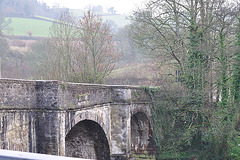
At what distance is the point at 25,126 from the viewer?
6.25 meters

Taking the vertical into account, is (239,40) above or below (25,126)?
above

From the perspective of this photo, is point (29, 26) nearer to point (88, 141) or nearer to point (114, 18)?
point (114, 18)

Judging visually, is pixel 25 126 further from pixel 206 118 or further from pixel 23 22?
pixel 23 22

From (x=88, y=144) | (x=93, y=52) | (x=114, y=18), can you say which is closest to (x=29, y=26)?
(x=93, y=52)

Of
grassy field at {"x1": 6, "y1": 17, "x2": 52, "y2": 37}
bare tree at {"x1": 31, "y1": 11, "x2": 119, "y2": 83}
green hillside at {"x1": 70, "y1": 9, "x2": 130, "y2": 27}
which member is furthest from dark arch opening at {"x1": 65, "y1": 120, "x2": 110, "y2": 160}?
green hillside at {"x1": 70, "y1": 9, "x2": 130, "y2": 27}

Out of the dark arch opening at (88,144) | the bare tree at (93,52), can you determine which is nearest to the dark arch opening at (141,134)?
the bare tree at (93,52)

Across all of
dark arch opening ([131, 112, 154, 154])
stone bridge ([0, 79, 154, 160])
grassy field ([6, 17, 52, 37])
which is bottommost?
dark arch opening ([131, 112, 154, 154])

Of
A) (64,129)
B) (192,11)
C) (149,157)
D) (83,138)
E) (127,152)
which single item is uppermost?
(192,11)

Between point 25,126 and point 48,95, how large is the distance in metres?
0.90

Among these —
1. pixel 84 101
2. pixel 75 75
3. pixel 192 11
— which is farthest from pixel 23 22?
pixel 84 101

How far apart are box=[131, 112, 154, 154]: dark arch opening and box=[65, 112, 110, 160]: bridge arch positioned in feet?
15.4

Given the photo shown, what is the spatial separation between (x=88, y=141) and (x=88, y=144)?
0.15 m

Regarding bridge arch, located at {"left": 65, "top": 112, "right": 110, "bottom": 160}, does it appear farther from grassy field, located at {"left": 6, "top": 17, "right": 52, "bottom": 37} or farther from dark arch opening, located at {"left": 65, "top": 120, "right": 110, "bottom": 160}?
grassy field, located at {"left": 6, "top": 17, "right": 52, "bottom": 37}

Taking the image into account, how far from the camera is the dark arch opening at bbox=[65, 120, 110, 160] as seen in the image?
10.9 m
